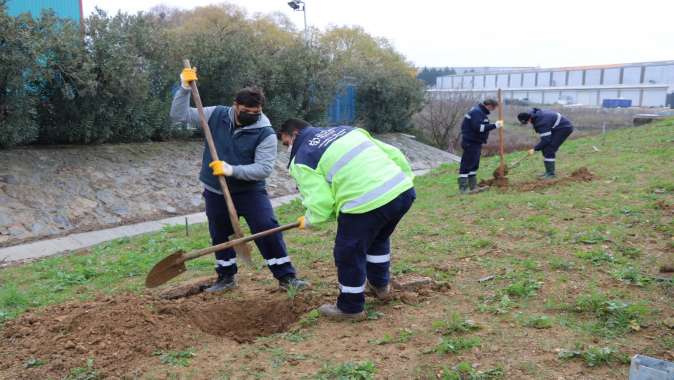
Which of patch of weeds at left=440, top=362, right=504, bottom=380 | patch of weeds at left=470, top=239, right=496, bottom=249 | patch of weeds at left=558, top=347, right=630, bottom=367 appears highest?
patch of weeds at left=558, top=347, right=630, bottom=367

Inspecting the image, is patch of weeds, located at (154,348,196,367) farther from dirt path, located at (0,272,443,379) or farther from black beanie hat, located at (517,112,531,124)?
black beanie hat, located at (517,112,531,124)

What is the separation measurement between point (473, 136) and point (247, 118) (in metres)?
5.99

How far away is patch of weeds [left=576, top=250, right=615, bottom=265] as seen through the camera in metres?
5.04

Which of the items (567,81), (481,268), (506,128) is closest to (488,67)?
(567,81)

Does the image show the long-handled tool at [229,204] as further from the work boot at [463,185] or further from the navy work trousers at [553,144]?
the navy work trousers at [553,144]

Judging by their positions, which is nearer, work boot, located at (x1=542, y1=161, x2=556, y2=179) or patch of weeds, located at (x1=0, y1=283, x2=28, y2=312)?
patch of weeds, located at (x1=0, y1=283, x2=28, y2=312)

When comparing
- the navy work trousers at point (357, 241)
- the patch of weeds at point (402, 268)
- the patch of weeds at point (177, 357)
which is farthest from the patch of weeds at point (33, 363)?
the patch of weeds at point (402, 268)

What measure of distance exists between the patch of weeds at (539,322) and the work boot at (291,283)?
6.24 feet

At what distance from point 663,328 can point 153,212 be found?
842 cm

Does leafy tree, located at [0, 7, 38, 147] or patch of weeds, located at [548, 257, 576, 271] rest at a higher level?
leafy tree, located at [0, 7, 38, 147]

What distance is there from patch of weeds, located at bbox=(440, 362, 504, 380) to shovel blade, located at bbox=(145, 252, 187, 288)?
92.9 inches

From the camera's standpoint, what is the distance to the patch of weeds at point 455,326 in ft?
12.2

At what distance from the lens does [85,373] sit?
11.5 ft

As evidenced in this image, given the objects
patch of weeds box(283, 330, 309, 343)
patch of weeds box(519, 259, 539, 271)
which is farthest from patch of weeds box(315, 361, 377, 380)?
patch of weeds box(519, 259, 539, 271)
